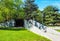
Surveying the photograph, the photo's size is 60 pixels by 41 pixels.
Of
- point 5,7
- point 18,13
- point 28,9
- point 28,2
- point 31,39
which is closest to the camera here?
point 31,39

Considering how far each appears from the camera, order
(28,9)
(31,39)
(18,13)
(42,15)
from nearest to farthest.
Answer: (31,39) < (18,13) < (42,15) < (28,9)

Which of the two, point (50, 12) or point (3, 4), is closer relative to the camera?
point (3, 4)

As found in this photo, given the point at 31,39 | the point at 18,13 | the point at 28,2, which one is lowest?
the point at 31,39

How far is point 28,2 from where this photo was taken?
194 ft

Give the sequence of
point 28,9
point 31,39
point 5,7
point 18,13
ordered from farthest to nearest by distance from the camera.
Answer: point 28,9, point 18,13, point 5,7, point 31,39

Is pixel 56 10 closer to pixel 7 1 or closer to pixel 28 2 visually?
pixel 28 2

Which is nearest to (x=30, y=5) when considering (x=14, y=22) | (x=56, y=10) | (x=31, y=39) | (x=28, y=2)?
(x=28, y=2)

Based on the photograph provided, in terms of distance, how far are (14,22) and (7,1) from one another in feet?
27.8

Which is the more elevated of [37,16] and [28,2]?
[28,2]

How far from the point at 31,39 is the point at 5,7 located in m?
10.3

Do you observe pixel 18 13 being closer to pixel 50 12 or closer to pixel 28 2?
pixel 50 12

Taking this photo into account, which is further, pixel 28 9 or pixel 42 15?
pixel 28 9

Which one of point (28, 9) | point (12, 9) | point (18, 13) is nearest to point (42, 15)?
point (28, 9)

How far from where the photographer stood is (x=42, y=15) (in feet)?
150
